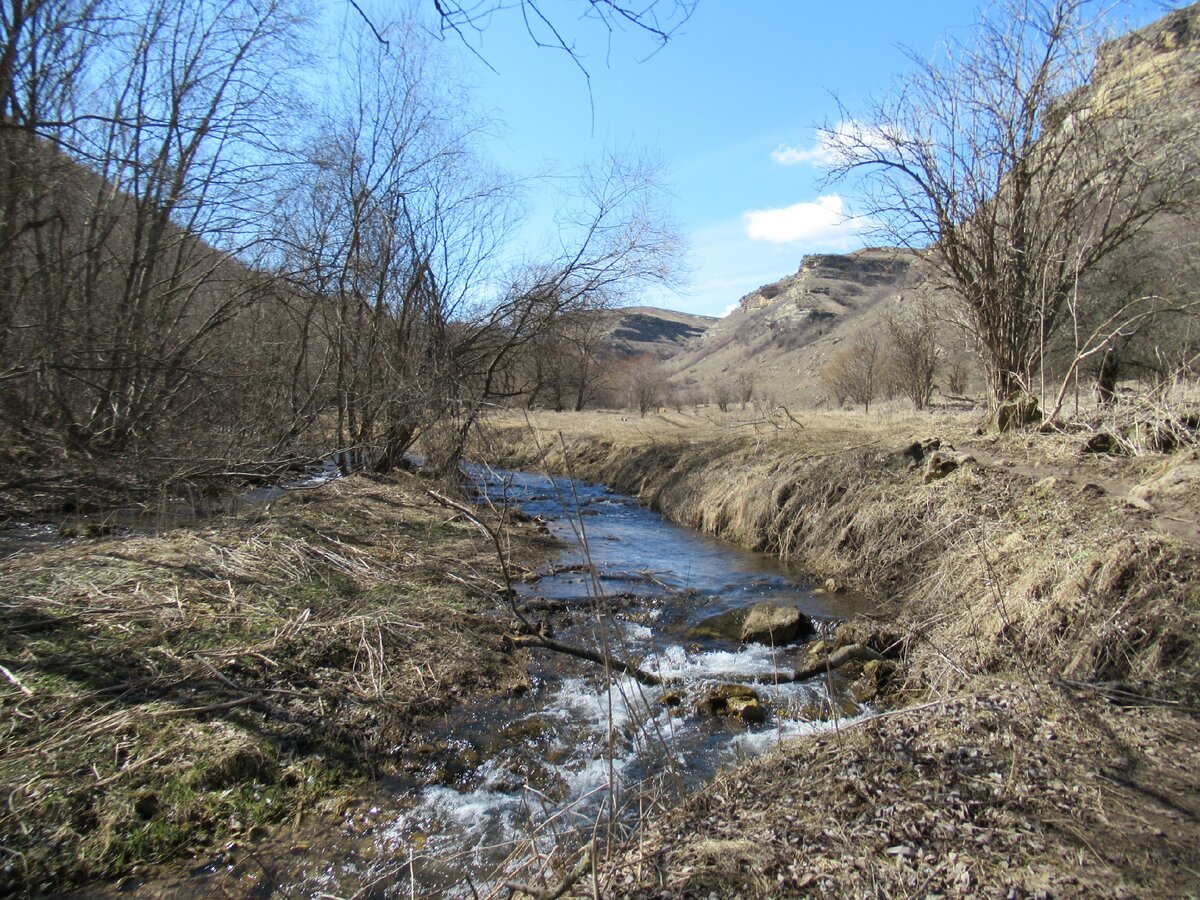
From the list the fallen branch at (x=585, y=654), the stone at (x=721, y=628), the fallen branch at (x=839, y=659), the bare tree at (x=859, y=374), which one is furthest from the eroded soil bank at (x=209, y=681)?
the bare tree at (x=859, y=374)

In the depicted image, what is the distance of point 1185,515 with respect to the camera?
207 inches

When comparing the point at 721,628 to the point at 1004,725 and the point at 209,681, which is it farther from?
the point at 209,681

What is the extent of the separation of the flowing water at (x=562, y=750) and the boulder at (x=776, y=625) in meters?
0.17

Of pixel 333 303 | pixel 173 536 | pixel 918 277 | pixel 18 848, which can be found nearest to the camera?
pixel 18 848

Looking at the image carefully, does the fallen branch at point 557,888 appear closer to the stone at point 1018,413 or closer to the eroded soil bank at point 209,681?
the eroded soil bank at point 209,681

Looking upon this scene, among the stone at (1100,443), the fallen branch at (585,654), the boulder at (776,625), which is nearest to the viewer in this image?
the fallen branch at (585,654)

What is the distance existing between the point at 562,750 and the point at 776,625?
286cm

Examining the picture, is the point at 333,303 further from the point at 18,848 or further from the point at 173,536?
the point at 18,848

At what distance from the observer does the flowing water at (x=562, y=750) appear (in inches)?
127

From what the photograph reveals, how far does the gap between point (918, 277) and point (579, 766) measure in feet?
33.1

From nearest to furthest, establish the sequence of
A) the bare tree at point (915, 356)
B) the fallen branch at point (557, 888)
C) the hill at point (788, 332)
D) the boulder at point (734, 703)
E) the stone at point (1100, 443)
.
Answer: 1. the fallen branch at point (557, 888)
2. the boulder at point (734, 703)
3. the stone at point (1100, 443)
4. the bare tree at point (915, 356)
5. the hill at point (788, 332)

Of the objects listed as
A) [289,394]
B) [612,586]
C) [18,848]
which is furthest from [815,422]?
[18,848]

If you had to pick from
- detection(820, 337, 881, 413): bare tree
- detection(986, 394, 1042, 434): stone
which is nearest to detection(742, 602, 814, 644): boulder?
detection(986, 394, 1042, 434): stone

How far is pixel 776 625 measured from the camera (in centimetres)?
664
